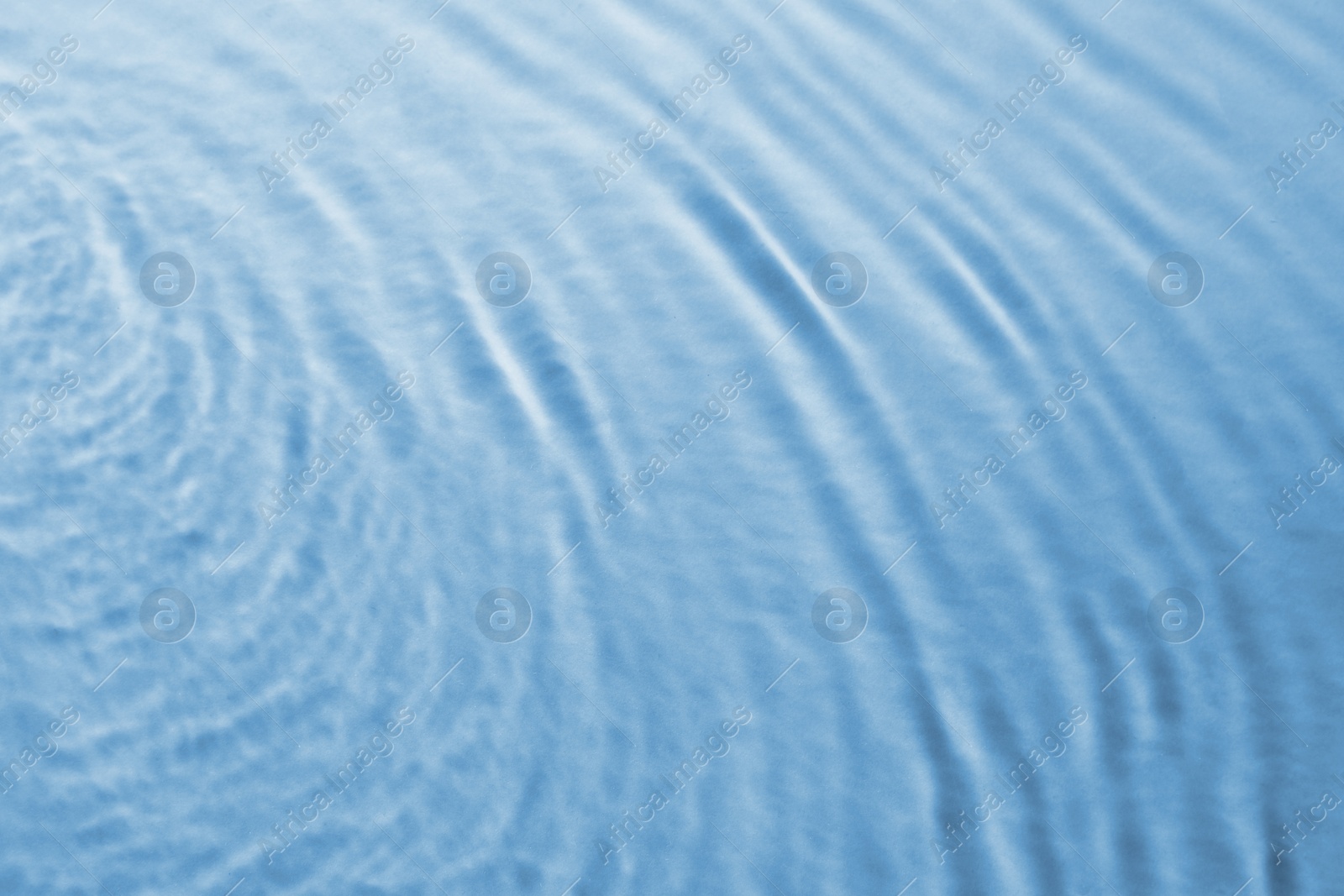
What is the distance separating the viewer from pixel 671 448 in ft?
7.37

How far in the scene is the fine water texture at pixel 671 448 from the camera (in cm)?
213

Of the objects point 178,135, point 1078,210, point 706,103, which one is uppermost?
point 178,135

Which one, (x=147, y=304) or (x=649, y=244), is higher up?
(x=147, y=304)

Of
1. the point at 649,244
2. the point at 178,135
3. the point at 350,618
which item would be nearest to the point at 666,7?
the point at 649,244

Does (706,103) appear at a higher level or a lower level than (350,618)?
higher

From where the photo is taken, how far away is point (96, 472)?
228 cm

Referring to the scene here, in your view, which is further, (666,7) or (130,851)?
(666,7)

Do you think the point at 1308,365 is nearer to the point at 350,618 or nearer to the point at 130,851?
the point at 350,618

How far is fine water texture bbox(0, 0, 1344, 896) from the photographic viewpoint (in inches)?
83.7

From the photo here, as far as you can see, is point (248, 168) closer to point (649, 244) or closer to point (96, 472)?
point (96, 472)

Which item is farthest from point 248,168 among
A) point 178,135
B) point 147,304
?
point 147,304

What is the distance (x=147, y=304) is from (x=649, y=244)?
3.37ft

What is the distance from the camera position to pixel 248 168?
2.39m

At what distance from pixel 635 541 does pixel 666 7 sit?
114 cm
